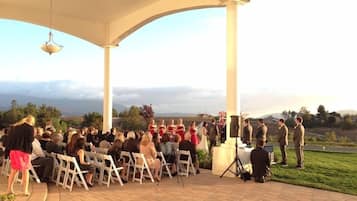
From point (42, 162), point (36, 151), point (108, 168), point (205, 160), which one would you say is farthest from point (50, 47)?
point (205, 160)

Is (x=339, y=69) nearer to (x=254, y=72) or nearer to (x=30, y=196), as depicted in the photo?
(x=254, y=72)

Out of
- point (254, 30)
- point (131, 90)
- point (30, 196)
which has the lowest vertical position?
point (30, 196)

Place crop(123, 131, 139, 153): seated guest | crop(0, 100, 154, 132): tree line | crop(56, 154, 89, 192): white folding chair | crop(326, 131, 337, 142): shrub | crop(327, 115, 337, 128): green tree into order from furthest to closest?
1. crop(327, 115, 337, 128): green tree
2. crop(326, 131, 337, 142): shrub
3. crop(0, 100, 154, 132): tree line
4. crop(123, 131, 139, 153): seated guest
5. crop(56, 154, 89, 192): white folding chair

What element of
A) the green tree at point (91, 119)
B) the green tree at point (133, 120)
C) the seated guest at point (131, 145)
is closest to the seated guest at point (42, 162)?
the seated guest at point (131, 145)

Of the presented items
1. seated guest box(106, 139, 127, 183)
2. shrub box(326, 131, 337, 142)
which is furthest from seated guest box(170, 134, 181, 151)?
shrub box(326, 131, 337, 142)

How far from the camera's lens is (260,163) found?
8.76m

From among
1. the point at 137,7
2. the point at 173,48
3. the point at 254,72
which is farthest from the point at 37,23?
the point at 254,72

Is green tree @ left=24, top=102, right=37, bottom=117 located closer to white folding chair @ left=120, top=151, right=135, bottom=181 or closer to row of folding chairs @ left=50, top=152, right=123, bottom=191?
row of folding chairs @ left=50, top=152, right=123, bottom=191

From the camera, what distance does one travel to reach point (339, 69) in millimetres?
17719

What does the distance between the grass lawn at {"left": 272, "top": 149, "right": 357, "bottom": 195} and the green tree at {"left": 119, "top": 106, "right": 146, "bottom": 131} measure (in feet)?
25.9

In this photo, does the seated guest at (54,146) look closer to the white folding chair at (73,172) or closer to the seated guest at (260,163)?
the white folding chair at (73,172)

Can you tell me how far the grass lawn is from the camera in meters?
8.46

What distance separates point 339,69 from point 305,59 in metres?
1.57

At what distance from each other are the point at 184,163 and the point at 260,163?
1.94 metres
